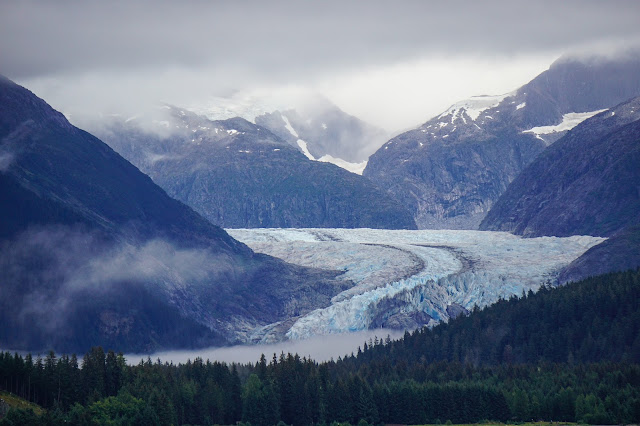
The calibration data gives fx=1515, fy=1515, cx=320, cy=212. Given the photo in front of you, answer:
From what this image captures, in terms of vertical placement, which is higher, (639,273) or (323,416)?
(639,273)

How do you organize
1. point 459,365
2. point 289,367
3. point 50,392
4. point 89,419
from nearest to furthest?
point 89,419 < point 50,392 < point 289,367 < point 459,365

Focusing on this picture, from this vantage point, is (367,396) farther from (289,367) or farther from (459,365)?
(459,365)

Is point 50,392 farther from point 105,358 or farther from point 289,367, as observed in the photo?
point 289,367

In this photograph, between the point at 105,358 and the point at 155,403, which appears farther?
the point at 105,358

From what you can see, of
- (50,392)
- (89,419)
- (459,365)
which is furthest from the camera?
(459,365)

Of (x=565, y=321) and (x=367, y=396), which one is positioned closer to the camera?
(x=367, y=396)

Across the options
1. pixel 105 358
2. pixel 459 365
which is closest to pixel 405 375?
pixel 459 365

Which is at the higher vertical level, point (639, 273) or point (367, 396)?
point (639, 273)

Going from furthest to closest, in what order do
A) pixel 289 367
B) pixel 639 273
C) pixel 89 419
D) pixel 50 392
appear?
pixel 639 273 < pixel 289 367 < pixel 50 392 < pixel 89 419

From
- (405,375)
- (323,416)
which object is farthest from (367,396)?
(405,375)
